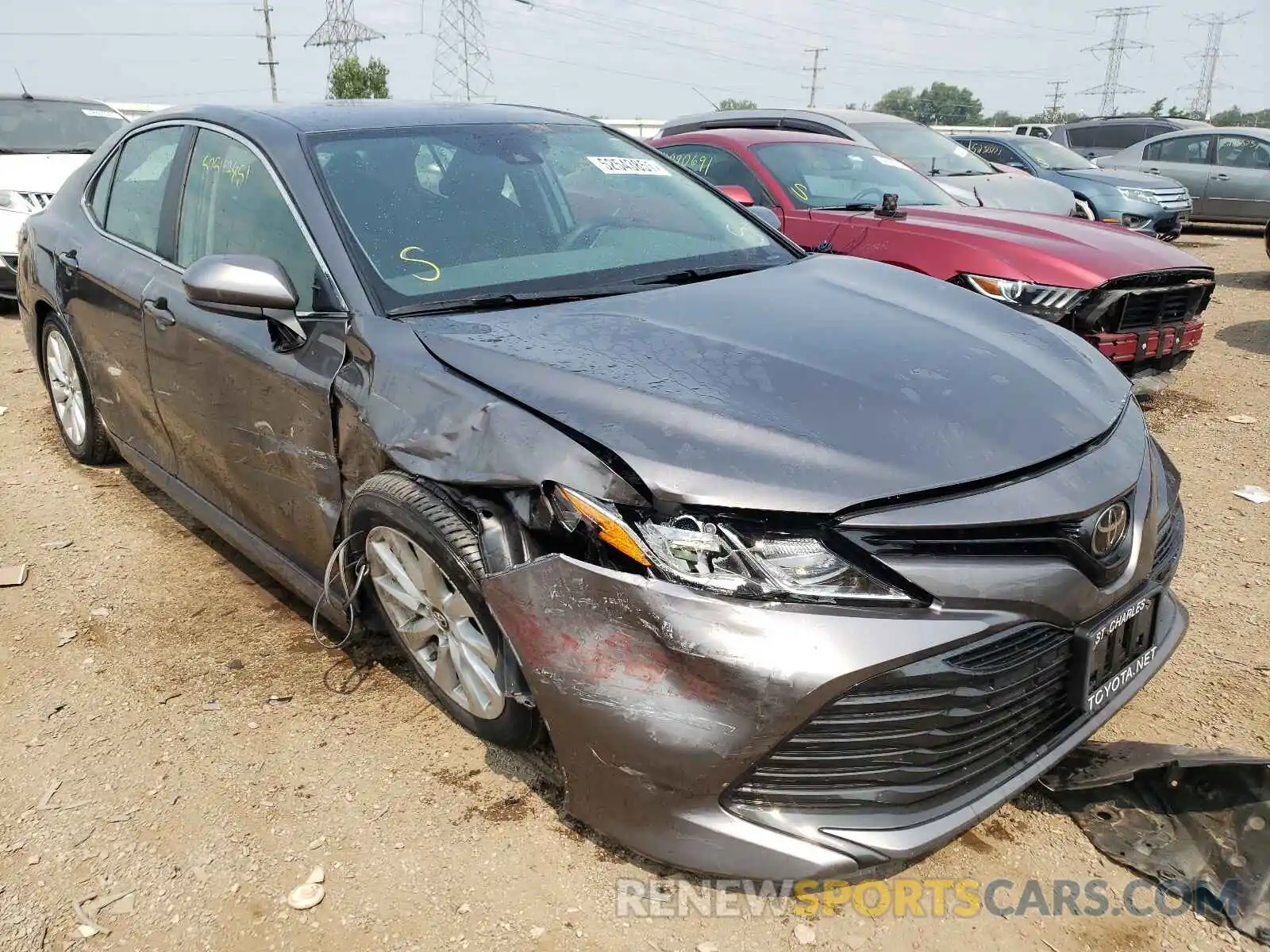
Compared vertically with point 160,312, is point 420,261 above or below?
above

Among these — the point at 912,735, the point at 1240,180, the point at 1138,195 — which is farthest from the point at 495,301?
the point at 1240,180

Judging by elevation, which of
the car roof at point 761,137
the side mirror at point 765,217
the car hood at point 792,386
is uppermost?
the car roof at point 761,137

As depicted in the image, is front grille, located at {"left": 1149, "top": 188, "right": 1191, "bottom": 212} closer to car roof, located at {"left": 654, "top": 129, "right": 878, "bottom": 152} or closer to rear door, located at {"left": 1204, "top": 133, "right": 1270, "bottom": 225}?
rear door, located at {"left": 1204, "top": 133, "right": 1270, "bottom": 225}

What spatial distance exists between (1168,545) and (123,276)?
11.2ft

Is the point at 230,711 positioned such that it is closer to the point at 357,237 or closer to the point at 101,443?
the point at 357,237

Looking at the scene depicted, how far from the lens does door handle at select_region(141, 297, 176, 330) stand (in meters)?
3.16

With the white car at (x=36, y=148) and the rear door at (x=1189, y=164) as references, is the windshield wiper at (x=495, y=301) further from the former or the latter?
the rear door at (x=1189, y=164)

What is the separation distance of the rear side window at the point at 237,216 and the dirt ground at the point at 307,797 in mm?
1157

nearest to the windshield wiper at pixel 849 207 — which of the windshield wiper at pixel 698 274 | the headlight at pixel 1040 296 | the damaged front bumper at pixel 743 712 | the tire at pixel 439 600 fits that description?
the headlight at pixel 1040 296

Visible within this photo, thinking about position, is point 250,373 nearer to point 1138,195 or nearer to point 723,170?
point 723,170

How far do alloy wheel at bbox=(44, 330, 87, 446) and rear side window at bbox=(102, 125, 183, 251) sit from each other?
752 millimetres

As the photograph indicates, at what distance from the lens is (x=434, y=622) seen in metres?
2.45

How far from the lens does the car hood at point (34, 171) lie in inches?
314

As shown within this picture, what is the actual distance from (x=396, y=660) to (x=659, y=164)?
197cm
